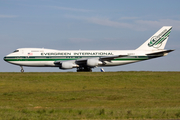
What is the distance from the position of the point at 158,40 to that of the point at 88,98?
31.5 metres

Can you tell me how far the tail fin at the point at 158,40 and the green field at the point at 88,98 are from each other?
1500 cm

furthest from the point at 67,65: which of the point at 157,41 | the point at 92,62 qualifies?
the point at 157,41

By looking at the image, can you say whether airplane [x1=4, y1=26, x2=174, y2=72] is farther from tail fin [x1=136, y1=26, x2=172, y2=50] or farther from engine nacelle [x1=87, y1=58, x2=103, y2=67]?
tail fin [x1=136, y1=26, x2=172, y2=50]

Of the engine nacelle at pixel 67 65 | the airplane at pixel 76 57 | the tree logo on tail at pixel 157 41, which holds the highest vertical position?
the tree logo on tail at pixel 157 41

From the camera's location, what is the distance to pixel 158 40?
5178 cm

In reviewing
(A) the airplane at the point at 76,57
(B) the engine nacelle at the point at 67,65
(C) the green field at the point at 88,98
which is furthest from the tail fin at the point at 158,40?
(C) the green field at the point at 88,98

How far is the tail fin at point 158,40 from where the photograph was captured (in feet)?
169

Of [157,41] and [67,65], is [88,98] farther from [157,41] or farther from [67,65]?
[157,41]

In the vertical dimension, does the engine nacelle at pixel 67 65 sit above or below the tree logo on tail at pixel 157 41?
below

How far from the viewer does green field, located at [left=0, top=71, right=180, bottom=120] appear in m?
15.8

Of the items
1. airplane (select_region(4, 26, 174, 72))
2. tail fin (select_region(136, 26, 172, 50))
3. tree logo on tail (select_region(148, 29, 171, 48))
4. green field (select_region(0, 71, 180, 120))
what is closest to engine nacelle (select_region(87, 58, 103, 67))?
airplane (select_region(4, 26, 174, 72))

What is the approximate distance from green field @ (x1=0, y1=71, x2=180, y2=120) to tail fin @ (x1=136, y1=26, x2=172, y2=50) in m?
15.0

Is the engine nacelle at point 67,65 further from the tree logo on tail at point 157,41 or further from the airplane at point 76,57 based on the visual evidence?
the tree logo on tail at point 157,41

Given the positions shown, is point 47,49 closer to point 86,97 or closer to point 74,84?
point 74,84
